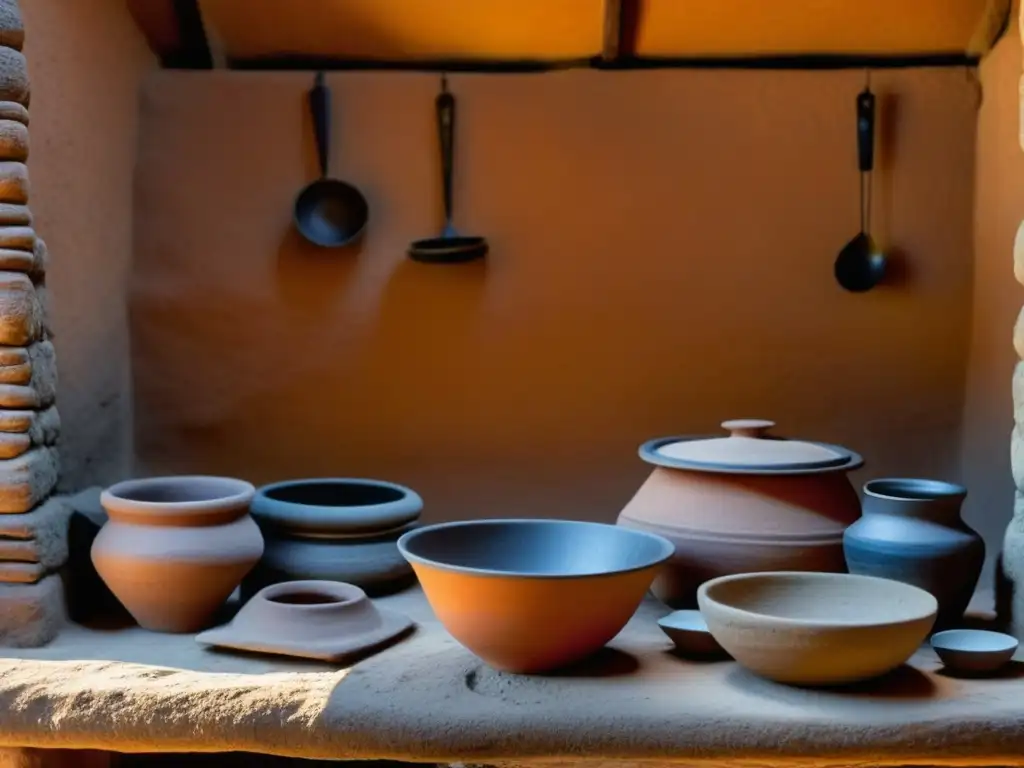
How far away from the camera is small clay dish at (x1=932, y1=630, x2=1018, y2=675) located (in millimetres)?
1376

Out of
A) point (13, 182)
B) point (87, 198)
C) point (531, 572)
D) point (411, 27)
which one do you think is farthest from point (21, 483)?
point (411, 27)

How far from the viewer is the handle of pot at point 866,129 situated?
205cm

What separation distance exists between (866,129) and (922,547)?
36.1 inches

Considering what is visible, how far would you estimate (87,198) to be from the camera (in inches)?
74.4

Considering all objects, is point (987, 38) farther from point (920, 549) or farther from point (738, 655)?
point (738, 655)

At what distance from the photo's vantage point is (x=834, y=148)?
6.89 feet

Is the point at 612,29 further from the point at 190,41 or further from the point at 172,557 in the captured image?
the point at 172,557

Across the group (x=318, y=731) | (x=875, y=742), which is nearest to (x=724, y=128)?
(x=875, y=742)

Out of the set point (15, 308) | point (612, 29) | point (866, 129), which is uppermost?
point (612, 29)

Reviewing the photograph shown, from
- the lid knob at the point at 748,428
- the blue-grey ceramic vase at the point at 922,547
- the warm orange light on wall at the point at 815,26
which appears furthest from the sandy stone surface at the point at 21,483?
the warm orange light on wall at the point at 815,26

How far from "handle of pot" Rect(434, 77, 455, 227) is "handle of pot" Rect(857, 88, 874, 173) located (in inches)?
31.9

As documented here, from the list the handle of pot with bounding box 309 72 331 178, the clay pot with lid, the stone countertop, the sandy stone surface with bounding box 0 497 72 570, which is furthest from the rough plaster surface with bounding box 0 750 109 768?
the handle of pot with bounding box 309 72 331 178

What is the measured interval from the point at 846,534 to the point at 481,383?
842 mm

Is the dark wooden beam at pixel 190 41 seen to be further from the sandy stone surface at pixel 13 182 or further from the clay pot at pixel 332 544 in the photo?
the clay pot at pixel 332 544
